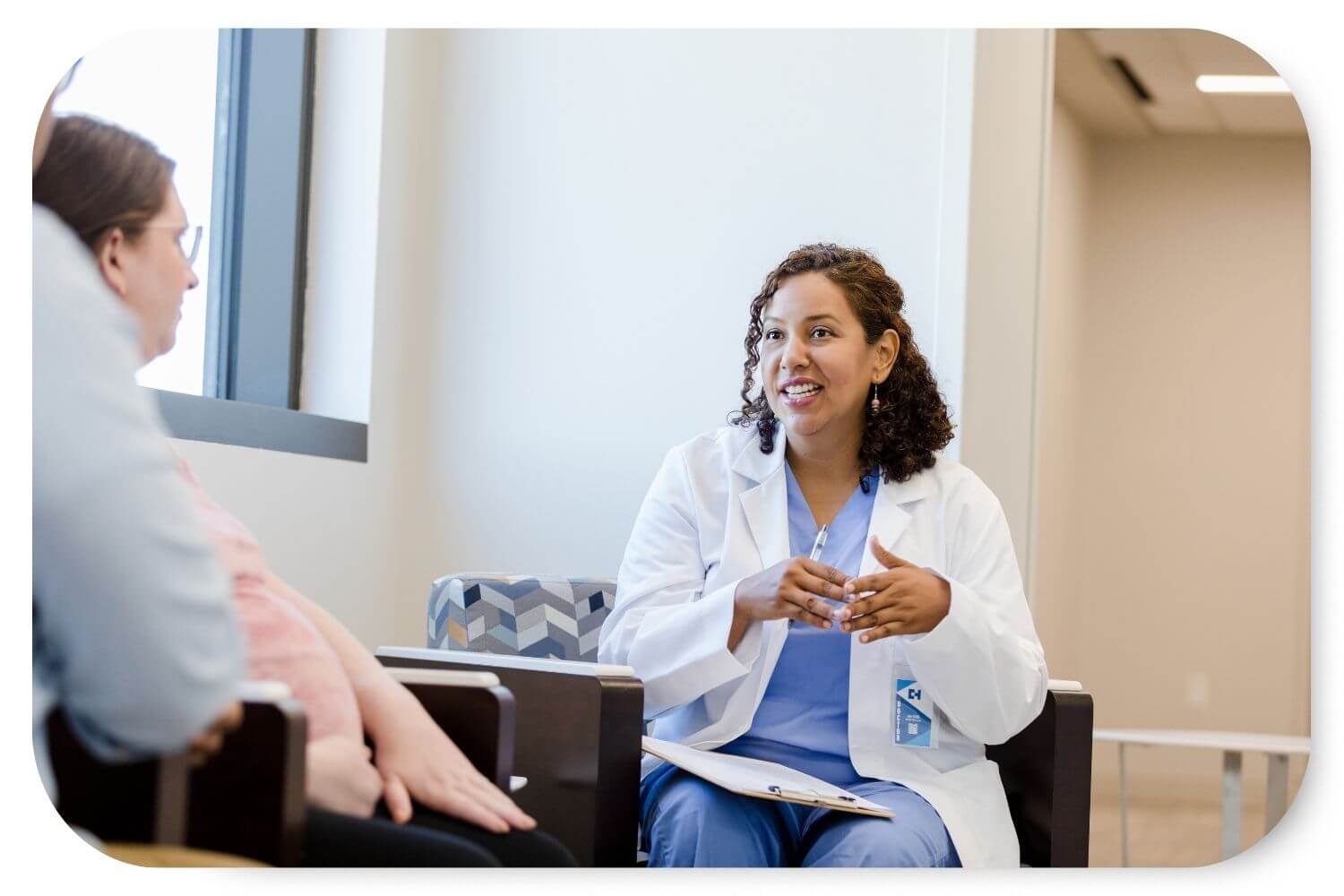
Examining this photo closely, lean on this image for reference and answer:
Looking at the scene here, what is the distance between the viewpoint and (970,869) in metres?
2.01

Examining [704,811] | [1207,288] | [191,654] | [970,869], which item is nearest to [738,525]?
[704,811]

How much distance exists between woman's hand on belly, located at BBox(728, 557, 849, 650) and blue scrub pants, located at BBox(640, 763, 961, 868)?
0.26 m

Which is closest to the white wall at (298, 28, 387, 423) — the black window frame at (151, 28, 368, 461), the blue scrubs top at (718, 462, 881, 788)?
the black window frame at (151, 28, 368, 461)

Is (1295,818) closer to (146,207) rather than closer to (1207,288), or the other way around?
(1207,288)

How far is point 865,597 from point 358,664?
0.70 m

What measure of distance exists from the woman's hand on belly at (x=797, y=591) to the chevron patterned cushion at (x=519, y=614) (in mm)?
359

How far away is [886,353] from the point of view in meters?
2.21

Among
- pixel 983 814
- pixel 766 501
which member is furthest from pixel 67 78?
pixel 983 814

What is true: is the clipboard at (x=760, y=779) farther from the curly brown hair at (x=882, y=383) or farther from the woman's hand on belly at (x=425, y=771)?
the curly brown hair at (x=882, y=383)

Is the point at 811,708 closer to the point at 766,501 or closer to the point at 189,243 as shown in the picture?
the point at 766,501

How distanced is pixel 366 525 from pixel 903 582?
32.5 inches

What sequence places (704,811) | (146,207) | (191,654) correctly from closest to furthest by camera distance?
(191,654) < (146,207) < (704,811)

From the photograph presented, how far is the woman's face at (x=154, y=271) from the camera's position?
168 cm

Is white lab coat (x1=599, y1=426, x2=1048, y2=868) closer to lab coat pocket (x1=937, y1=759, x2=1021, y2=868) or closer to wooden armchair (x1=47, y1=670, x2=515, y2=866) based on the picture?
lab coat pocket (x1=937, y1=759, x2=1021, y2=868)
